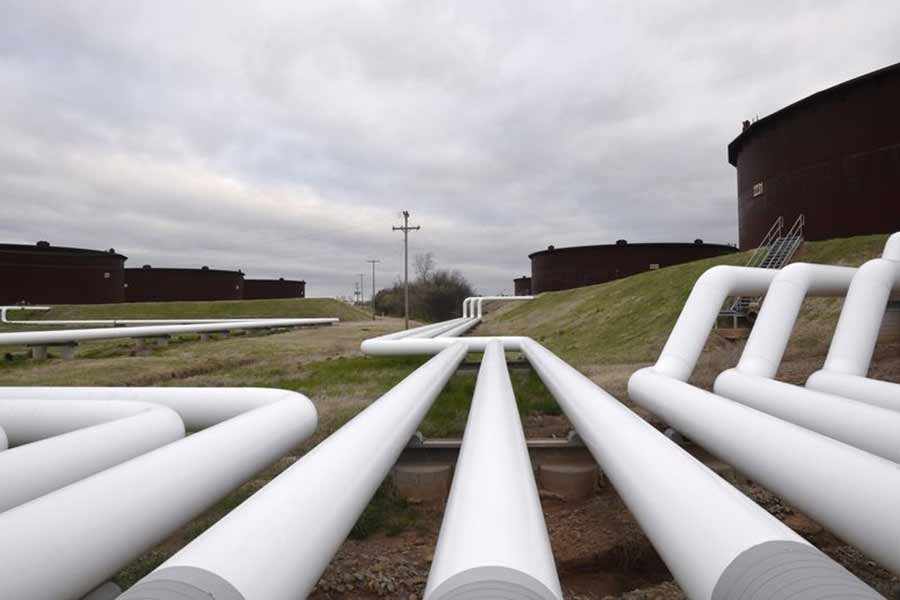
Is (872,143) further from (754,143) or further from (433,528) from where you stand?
(433,528)

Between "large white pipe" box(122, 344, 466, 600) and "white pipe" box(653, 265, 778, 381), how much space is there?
397cm

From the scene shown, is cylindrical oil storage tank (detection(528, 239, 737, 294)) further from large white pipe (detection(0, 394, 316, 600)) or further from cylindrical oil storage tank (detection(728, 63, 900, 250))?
large white pipe (detection(0, 394, 316, 600))

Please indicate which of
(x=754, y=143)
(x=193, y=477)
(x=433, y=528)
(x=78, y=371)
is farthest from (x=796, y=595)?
(x=754, y=143)

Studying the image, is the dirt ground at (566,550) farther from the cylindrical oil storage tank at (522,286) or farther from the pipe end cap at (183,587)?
the cylindrical oil storage tank at (522,286)

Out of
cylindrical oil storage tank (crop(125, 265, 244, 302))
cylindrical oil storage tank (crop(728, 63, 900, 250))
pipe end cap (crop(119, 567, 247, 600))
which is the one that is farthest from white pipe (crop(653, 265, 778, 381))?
cylindrical oil storage tank (crop(125, 265, 244, 302))

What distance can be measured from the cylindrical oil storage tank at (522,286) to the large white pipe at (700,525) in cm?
4731

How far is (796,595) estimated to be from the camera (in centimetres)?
130

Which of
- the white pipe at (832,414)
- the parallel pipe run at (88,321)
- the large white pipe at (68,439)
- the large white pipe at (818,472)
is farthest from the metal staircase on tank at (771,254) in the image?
the parallel pipe run at (88,321)

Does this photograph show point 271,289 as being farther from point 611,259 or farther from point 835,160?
point 835,160

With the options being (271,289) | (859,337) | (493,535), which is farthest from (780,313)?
(271,289)

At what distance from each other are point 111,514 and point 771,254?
18.3 m

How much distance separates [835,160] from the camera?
17219 millimetres

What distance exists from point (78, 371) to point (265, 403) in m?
9.27

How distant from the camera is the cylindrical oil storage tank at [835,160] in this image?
636 inches
